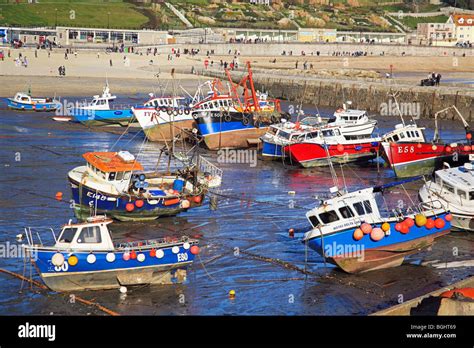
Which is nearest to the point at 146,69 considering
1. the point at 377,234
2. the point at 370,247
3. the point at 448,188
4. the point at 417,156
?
the point at 417,156

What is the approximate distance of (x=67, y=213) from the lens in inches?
1294

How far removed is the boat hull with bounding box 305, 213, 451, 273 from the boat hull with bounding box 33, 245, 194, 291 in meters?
3.74

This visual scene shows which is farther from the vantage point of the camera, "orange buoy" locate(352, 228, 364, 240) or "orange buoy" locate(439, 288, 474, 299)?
"orange buoy" locate(352, 228, 364, 240)

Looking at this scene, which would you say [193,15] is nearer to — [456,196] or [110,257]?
[456,196]

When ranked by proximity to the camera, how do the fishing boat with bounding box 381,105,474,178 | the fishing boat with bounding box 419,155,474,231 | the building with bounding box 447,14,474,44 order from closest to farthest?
the fishing boat with bounding box 419,155,474,231 → the fishing boat with bounding box 381,105,474,178 → the building with bounding box 447,14,474,44

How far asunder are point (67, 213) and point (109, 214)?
1989 mm

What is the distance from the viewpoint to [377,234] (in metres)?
26.3

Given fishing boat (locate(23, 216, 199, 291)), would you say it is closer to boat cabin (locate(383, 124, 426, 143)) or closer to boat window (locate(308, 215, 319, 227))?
boat window (locate(308, 215, 319, 227))

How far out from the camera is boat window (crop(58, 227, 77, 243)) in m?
24.4

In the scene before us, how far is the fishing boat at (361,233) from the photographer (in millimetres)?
26219

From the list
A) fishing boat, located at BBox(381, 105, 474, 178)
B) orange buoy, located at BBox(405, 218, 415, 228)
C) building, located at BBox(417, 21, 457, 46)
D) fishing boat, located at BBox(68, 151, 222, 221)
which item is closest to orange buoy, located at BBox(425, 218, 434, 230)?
orange buoy, located at BBox(405, 218, 415, 228)

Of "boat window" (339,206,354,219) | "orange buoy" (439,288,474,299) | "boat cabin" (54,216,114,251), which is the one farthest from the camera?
"boat window" (339,206,354,219)

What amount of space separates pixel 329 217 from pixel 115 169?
8.20 m
